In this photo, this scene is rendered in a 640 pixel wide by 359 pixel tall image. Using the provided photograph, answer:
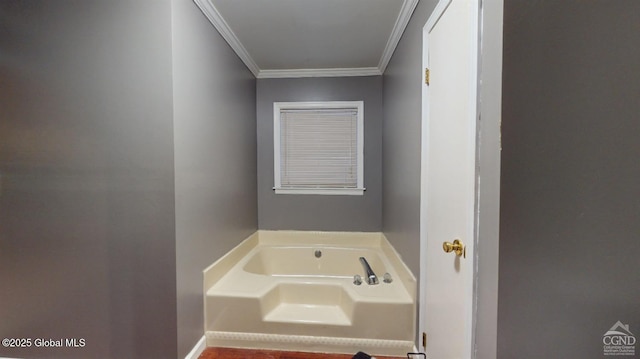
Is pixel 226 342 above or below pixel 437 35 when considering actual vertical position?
below

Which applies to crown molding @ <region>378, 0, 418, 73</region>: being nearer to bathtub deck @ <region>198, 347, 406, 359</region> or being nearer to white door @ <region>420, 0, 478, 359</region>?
white door @ <region>420, 0, 478, 359</region>

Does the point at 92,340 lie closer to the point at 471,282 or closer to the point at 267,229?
the point at 267,229

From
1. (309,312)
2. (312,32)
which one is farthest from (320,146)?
(309,312)

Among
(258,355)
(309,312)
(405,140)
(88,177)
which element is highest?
(405,140)

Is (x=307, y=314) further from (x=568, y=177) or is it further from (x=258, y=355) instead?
(x=568, y=177)

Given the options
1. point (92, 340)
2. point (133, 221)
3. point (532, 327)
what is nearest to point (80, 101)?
point (133, 221)

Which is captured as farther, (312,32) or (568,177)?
(312,32)

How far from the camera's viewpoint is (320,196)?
2.95 metres

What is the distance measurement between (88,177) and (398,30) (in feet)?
7.78

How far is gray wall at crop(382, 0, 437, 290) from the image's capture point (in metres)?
1.57

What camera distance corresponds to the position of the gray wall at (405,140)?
157 centimetres

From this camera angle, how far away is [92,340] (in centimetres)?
149

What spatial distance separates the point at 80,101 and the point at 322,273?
2467 mm

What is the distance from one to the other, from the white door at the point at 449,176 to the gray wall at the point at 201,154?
143 centimetres
